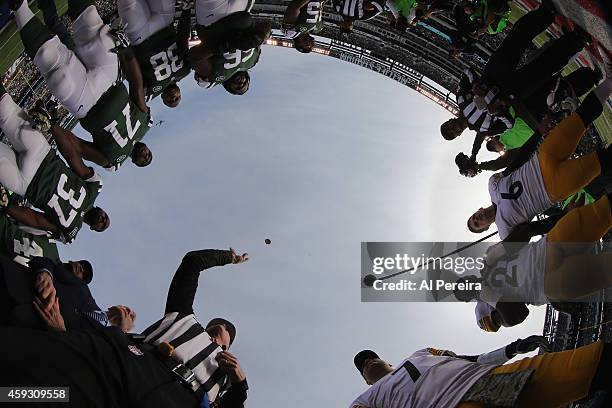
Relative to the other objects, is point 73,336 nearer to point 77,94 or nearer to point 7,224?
point 7,224

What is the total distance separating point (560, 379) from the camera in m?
4.21

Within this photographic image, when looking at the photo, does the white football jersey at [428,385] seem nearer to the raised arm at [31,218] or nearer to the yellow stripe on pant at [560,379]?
the yellow stripe on pant at [560,379]

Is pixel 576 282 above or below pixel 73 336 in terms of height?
above

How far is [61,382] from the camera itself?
3.82m

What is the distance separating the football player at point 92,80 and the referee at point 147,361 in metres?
2.34

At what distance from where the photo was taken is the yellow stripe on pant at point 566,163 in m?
5.66

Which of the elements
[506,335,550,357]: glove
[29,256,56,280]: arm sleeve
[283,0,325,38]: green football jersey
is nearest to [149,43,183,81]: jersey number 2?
[283,0,325,38]: green football jersey

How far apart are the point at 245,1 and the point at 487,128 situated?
475 cm

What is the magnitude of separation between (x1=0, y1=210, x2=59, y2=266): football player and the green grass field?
4.88m

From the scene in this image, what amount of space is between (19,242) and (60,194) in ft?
2.69

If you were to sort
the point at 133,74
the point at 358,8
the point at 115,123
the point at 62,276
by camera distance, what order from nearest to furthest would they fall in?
the point at 62,276, the point at 115,123, the point at 133,74, the point at 358,8

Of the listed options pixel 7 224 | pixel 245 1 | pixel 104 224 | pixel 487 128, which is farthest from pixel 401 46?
pixel 7 224

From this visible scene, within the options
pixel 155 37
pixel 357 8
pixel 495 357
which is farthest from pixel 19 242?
pixel 357 8

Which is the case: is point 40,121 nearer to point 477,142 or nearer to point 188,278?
point 188,278
